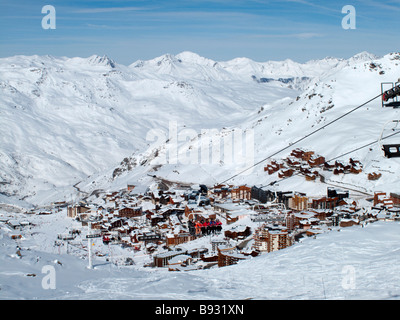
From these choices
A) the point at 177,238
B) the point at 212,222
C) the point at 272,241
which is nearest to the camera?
the point at 272,241

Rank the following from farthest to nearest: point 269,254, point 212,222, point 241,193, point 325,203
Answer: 1. point 241,193
2. point 325,203
3. point 212,222
4. point 269,254

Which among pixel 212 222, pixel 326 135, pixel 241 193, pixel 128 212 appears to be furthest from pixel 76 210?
pixel 326 135

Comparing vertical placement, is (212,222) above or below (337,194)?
below

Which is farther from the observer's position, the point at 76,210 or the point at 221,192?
the point at 76,210

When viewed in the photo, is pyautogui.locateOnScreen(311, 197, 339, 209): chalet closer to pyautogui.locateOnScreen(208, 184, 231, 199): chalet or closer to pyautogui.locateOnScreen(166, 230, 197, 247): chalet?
pyautogui.locateOnScreen(166, 230, 197, 247): chalet

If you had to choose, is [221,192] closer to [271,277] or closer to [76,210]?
[76,210]

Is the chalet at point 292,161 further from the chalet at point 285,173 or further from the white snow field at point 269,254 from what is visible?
the white snow field at point 269,254

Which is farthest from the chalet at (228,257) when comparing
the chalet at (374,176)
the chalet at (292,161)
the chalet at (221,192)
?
the chalet at (292,161)

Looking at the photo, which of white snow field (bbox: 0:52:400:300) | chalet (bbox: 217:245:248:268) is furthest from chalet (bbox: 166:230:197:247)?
chalet (bbox: 217:245:248:268)
